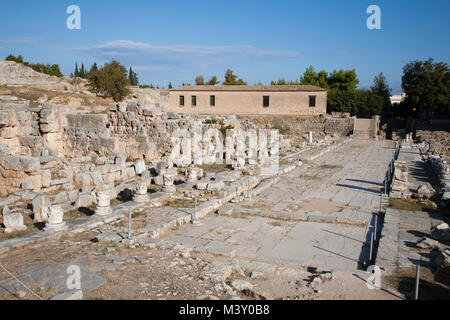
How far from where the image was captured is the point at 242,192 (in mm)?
11531

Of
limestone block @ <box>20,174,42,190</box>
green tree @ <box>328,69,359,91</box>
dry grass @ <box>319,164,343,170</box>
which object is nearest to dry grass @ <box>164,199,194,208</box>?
limestone block @ <box>20,174,42,190</box>

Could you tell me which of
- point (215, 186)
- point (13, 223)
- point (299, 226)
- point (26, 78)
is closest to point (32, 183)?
point (13, 223)

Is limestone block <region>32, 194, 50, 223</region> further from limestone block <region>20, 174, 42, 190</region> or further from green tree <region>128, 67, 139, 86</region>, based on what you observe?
green tree <region>128, 67, 139, 86</region>

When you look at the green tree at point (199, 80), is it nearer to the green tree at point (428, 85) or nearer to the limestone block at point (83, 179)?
the green tree at point (428, 85)

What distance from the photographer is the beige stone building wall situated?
38.4 metres

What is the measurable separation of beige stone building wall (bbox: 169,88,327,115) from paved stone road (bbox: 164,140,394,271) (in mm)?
26108

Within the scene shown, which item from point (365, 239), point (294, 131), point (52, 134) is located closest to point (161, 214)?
point (365, 239)

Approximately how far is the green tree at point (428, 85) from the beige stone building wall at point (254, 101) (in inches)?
427

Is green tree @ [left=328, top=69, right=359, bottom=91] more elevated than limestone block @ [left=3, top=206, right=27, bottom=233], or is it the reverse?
green tree @ [left=328, top=69, right=359, bottom=91]

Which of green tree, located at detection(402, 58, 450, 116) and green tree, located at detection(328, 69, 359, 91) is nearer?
green tree, located at detection(402, 58, 450, 116)

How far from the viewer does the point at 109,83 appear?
32.7m

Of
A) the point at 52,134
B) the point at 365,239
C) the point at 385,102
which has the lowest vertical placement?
the point at 365,239
